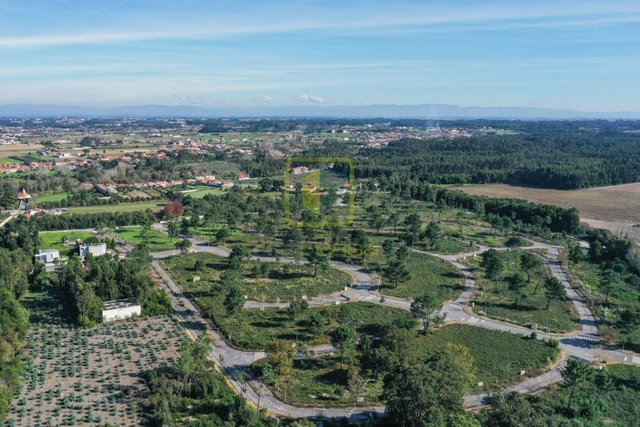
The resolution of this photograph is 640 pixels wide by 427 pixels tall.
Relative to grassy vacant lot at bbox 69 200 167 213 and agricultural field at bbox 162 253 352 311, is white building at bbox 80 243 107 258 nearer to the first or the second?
agricultural field at bbox 162 253 352 311

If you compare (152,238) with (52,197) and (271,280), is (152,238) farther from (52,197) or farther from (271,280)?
(52,197)

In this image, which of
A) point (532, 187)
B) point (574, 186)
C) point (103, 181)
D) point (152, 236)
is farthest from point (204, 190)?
point (574, 186)

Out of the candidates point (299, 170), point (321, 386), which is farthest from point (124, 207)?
point (321, 386)

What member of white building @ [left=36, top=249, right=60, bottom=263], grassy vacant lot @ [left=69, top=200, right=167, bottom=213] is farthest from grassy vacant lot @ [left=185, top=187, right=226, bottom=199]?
white building @ [left=36, top=249, right=60, bottom=263]

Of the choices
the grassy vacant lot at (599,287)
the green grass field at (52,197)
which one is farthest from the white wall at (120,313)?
the green grass field at (52,197)

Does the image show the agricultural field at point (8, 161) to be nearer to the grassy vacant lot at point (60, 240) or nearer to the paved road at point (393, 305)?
the grassy vacant lot at point (60, 240)

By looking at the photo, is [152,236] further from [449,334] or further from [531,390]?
[531,390]
